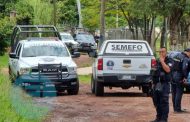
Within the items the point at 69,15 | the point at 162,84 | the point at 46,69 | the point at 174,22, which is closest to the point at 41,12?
the point at 69,15

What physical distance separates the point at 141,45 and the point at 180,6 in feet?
51.1

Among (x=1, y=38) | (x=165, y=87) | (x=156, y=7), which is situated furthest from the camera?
(x=1, y=38)

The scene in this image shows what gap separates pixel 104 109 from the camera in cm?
1580

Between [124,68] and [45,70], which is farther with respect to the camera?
[124,68]

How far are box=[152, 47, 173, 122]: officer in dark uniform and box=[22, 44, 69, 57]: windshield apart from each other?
7.74m

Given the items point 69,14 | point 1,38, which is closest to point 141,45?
point 1,38

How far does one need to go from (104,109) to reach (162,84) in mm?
3228

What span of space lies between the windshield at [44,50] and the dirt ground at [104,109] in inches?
63.6

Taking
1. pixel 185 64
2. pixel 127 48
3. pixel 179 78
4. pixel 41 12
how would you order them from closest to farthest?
pixel 185 64
pixel 179 78
pixel 127 48
pixel 41 12

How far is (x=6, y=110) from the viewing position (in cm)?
1022

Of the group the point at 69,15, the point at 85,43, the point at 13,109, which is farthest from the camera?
the point at 69,15

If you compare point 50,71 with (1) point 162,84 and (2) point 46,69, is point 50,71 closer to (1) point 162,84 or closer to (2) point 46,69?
(2) point 46,69

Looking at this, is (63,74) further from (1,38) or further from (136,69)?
(1,38)

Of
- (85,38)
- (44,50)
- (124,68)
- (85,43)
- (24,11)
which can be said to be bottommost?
(85,43)
